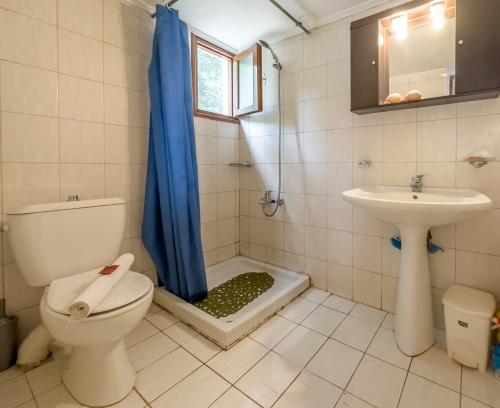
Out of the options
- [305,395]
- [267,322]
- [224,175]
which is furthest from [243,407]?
[224,175]

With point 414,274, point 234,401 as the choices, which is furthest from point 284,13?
point 234,401

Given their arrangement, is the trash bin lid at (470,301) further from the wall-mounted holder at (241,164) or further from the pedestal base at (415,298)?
the wall-mounted holder at (241,164)

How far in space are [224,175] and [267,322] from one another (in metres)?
1.31

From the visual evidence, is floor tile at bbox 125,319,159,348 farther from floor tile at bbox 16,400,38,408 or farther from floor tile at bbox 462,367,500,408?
floor tile at bbox 462,367,500,408

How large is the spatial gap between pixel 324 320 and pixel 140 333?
1144mm

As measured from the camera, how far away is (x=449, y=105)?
151 centimetres

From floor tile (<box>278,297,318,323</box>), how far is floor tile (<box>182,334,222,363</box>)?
0.53 metres

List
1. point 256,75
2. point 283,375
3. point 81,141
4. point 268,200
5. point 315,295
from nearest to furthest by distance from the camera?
point 283,375, point 81,141, point 315,295, point 256,75, point 268,200

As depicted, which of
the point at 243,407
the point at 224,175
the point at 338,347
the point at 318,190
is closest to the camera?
the point at 243,407

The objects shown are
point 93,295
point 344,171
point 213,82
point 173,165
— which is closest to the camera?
point 93,295

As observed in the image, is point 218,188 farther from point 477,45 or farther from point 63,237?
point 477,45

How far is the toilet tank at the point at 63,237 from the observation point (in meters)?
1.22

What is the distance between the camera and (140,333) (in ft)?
5.24

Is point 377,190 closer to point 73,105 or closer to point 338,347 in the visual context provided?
point 338,347
